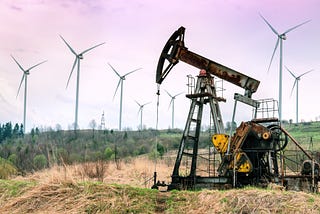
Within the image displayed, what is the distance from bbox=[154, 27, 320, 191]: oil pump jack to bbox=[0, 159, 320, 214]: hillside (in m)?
2.75

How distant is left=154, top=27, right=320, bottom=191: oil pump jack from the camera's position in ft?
48.2

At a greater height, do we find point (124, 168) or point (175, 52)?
point (175, 52)

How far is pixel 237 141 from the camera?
1498cm

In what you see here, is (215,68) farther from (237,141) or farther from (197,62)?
(237,141)

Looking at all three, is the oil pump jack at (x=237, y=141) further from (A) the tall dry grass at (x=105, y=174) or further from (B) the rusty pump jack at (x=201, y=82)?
(A) the tall dry grass at (x=105, y=174)

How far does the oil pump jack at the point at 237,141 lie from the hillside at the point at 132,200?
275 centimetres

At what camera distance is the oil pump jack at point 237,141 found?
14695 millimetres

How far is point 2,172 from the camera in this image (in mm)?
20156

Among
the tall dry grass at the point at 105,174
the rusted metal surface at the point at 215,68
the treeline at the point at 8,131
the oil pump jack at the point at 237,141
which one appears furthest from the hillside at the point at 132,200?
the treeline at the point at 8,131

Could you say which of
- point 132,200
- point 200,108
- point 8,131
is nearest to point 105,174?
point 200,108

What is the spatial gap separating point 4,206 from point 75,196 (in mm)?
2047

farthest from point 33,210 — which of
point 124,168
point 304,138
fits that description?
point 304,138

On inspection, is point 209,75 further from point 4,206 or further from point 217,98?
point 4,206

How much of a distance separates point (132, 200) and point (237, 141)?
4666 mm
